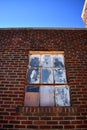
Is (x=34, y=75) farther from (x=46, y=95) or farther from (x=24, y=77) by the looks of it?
(x=46, y=95)

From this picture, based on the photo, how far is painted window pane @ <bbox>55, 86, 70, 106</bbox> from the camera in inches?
184

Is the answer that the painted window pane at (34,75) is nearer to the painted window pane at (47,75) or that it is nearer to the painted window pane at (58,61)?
the painted window pane at (47,75)

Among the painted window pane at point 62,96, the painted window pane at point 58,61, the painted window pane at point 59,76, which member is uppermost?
the painted window pane at point 58,61

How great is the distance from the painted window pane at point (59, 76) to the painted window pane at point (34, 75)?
507mm

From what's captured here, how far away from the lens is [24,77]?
5.10m

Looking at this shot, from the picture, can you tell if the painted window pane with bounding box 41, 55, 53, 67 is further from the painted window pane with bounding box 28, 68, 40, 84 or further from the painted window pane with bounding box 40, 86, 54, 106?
the painted window pane with bounding box 40, 86, 54, 106

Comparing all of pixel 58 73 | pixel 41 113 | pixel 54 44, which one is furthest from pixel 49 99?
pixel 54 44

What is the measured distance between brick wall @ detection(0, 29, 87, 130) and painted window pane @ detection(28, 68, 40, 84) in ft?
0.63

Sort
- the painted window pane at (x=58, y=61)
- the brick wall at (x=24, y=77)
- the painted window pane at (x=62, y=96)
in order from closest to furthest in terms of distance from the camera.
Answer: the brick wall at (x=24, y=77) < the painted window pane at (x=62, y=96) < the painted window pane at (x=58, y=61)

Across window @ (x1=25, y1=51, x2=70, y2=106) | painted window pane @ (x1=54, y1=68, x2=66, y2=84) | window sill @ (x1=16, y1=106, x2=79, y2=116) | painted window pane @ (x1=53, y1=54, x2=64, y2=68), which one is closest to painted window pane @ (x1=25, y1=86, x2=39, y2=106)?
window @ (x1=25, y1=51, x2=70, y2=106)

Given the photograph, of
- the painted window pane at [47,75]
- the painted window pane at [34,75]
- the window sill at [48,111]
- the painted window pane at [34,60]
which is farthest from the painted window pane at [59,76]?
the window sill at [48,111]

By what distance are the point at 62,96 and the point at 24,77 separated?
1.17 m

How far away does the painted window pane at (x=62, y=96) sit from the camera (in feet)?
15.3

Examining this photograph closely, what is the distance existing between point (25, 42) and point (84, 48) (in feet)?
6.34
